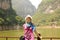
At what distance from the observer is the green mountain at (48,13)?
273 ft

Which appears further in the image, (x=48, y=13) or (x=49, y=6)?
(x=49, y=6)

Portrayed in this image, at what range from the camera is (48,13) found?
97062mm

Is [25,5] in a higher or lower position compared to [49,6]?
higher

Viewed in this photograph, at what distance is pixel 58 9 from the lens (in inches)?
3765

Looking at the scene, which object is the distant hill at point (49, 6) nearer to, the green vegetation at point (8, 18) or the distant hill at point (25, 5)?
the distant hill at point (25, 5)

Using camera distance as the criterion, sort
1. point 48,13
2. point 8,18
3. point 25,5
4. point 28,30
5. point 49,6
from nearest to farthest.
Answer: point 28,30
point 8,18
point 48,13
point 49,6
point 25,5

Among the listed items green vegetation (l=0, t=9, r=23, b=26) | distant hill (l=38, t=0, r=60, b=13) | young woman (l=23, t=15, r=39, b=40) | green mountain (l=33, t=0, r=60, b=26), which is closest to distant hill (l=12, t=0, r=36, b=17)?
green mountain (l=33, t=0, r=60, b=26)

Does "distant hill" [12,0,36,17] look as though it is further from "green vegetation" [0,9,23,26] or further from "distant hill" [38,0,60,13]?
"green vegetation" [0,9,23,26]

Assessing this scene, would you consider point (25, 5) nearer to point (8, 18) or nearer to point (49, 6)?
point (49, 6)

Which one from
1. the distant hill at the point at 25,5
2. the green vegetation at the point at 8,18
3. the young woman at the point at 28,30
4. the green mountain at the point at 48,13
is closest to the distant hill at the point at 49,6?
the green mountain at the point at 48,13

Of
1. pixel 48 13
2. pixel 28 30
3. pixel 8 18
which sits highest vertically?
pixel 48 13

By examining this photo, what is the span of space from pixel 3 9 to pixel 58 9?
106 ft

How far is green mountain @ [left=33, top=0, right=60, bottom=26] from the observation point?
83250 millimetres

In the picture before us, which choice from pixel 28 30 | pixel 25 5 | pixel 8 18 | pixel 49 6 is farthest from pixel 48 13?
pixel 28 30
